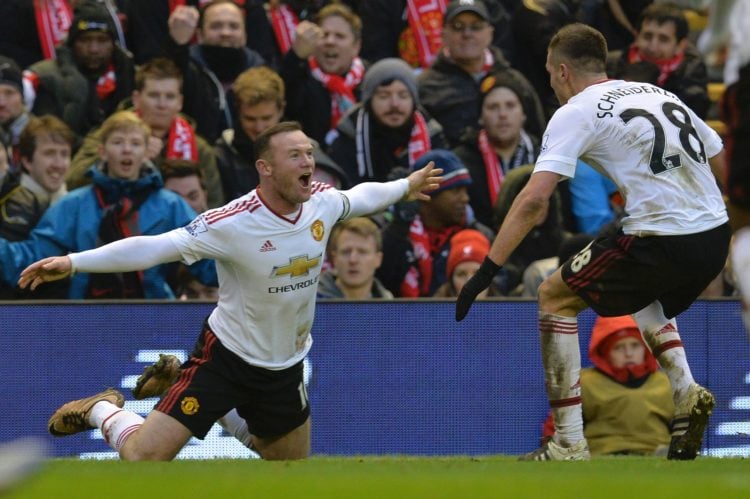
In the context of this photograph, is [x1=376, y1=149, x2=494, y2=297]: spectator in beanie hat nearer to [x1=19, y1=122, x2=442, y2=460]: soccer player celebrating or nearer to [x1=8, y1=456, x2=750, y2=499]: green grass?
[x1=19, y1=122, x2=442, y2=460]: soccer player celebrating

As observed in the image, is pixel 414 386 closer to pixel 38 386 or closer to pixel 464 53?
pixel 38 386

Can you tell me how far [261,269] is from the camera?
9258mm

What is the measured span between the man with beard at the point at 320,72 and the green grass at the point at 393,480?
542cm

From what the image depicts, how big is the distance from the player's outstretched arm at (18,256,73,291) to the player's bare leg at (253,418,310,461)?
5.86 feet

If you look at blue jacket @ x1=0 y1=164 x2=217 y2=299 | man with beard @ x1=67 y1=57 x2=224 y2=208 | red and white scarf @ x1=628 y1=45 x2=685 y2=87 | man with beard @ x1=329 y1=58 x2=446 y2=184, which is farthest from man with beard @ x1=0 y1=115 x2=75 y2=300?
red and white scarf @ x1=628 y1=45 x2=685 y2=87

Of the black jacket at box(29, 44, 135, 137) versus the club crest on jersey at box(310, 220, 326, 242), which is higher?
the black jacket at box(29, 44, 135, 137)

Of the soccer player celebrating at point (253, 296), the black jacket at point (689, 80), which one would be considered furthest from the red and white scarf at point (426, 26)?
the soccer player celebrating at point (253, 296)

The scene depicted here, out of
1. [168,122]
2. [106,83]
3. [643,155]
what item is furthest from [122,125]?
[643,155]

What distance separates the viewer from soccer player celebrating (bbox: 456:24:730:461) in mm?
8688

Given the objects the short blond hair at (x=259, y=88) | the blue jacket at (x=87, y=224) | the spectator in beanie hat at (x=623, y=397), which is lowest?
the spectator in beanie hat at (x=623, y=397)

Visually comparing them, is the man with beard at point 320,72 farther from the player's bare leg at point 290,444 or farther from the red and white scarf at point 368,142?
the player's bare leg at point 290,444

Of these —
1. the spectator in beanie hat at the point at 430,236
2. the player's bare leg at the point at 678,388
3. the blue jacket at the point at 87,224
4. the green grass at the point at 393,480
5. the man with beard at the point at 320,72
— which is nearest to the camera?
the green grass at the point at 393,480

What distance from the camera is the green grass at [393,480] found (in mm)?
6055

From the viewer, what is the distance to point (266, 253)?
30.4ft
